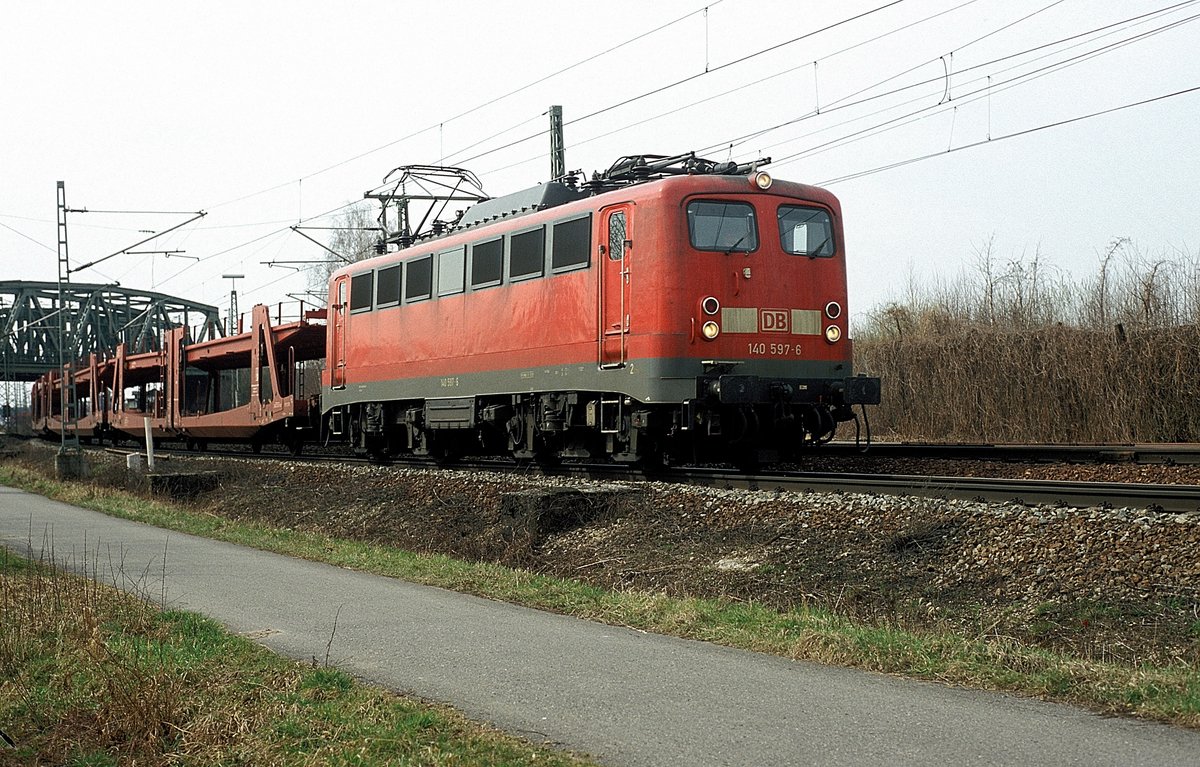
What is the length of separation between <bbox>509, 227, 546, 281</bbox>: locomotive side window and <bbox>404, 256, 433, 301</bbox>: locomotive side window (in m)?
2.81

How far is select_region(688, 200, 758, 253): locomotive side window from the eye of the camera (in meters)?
14.3

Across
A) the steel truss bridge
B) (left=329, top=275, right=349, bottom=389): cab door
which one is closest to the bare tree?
the steel truss bridge

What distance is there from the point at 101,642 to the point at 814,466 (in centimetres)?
1186

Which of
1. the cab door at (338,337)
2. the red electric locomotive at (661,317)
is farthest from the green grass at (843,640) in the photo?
the cab door at (338,337)

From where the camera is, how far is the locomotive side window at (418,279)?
63.2 ft

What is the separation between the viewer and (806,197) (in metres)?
15.2

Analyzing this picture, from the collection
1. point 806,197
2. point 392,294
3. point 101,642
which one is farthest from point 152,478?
point 101,642

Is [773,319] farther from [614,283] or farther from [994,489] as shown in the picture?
[994,489]

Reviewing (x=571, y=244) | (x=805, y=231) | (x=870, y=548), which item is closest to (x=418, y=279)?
(x=571, y=244)

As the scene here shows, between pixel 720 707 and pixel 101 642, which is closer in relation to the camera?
pixel 720 707

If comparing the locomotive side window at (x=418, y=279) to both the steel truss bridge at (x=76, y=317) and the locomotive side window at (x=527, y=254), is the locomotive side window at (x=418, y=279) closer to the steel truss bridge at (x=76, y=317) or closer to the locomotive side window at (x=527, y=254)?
the locomotive side window at (x=527, y=254)

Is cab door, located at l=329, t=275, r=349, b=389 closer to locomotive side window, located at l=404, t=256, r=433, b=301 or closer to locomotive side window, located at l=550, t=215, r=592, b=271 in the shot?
locomotive side window, located at l=404, t=256, r=433, b=301

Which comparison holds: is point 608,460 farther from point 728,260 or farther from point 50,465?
point 50,465

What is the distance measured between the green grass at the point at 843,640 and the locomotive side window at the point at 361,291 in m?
9.81
